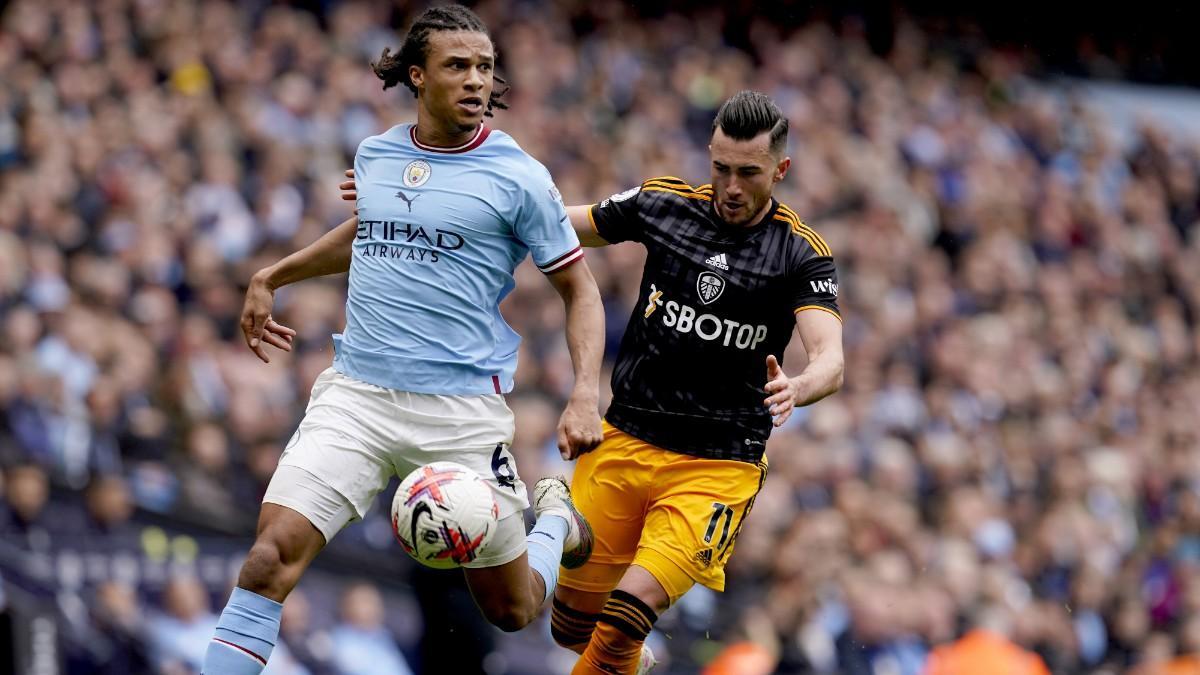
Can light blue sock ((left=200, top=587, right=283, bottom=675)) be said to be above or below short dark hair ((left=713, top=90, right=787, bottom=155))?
below

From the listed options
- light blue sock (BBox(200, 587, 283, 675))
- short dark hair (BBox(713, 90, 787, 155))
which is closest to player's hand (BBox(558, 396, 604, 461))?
light blue sock (BBox(200, 587, 283, 675))

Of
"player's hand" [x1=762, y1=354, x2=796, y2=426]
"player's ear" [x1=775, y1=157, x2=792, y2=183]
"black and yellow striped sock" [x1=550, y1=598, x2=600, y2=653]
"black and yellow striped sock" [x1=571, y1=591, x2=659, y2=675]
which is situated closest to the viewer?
"player's hand" [x1=762, y1=354, x2=796, y2=426]

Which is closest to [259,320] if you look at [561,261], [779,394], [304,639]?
[561,261]

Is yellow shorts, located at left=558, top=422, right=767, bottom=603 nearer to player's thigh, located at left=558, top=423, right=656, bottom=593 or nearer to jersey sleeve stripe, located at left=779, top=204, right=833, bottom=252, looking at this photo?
player's thigh, located at left=558, top=423, right=656, bottom=593

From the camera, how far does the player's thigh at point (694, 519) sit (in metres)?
7.43

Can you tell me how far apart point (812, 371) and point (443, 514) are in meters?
1.54

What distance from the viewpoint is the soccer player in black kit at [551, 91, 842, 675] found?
730 cm

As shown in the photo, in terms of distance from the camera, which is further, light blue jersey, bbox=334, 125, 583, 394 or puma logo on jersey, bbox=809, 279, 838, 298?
puma logo on jersey, bbox=809, 279, 838, 298

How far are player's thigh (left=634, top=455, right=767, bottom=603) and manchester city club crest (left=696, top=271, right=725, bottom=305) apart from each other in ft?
2.32

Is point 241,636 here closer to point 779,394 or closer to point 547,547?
point 547,547

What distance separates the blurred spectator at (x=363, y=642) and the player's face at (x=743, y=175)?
4657 mm

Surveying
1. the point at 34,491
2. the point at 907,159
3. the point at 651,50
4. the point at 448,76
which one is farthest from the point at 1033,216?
the point at 448,76

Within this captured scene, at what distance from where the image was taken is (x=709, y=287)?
→ 7434 millimetres

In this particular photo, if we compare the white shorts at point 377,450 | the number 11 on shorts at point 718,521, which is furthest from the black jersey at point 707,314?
the white shorts at point 377,450
